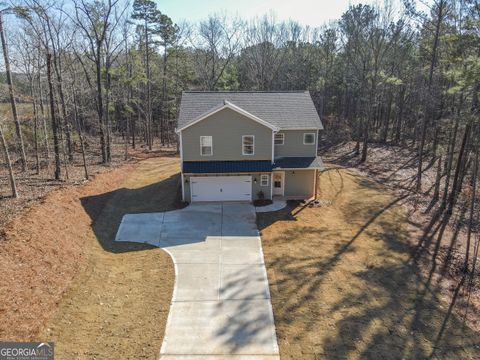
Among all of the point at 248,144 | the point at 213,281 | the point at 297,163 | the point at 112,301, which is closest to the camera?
the point at 112,301

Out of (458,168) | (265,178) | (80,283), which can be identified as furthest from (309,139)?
(80,283)

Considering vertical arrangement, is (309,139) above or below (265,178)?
above

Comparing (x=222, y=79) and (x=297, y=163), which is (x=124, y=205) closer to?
(x=297, y=163)

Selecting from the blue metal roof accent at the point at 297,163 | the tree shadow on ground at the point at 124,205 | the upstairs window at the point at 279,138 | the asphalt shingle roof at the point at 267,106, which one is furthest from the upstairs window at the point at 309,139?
the tree shadow on ground at the point at 124,205

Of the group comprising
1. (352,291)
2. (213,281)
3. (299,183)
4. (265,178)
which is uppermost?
(265,178)

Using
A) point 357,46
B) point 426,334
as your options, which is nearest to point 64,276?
point 426,334

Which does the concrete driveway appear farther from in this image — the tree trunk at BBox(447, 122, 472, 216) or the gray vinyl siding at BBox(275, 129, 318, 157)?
the tree trunk at BBox(447, 122, 472, 216)

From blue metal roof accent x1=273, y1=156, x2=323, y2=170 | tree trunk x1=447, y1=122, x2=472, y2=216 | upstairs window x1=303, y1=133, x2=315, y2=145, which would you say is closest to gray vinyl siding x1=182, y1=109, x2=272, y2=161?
blue metal roof accent x1=273, y1=156, x2=323, y2=170

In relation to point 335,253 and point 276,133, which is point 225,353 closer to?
point 335,253

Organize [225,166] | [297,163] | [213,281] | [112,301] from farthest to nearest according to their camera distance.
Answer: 1. [297,163]
2. [225,166]
3. [213,281]
4. [112,301]
